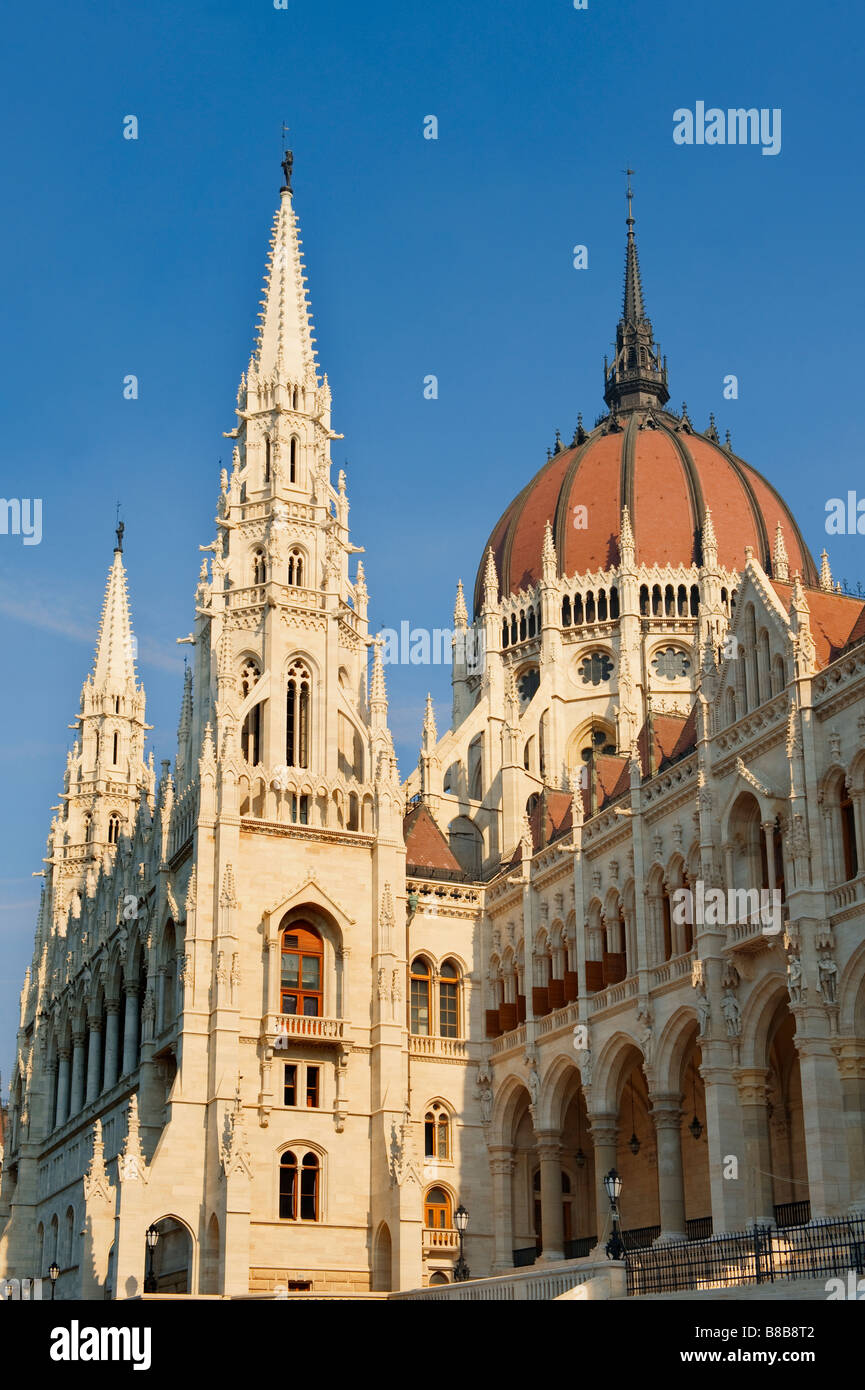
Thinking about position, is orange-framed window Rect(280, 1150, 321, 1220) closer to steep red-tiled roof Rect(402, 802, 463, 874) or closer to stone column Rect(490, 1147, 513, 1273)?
stone column Rect(490, 1147, 513, 1273)

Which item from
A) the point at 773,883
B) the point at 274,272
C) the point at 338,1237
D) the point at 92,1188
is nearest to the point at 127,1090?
the point at 92,1188

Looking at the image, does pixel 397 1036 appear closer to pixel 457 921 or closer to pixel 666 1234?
pixel 457 921

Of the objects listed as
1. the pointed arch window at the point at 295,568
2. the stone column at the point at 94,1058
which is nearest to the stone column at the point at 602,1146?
the pointed arch window at the point at 295,568

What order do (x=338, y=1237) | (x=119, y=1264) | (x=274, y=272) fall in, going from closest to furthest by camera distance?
(x=119, y=1264) → (x=338, y=1237) → (x=274, y=272)

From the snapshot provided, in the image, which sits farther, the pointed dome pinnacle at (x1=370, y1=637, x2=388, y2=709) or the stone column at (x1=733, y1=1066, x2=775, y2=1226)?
the pointed dome pinnacle at (x1=370, y1=637, x2=388, y2=709)

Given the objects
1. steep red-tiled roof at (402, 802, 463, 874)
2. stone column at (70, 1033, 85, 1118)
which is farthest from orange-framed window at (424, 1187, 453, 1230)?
stone column at (70, 1033, 85, 1118)

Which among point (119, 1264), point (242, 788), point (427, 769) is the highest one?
point (427, 769)

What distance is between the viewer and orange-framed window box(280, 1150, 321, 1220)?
1823 inches

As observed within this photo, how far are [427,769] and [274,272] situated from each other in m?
18.2

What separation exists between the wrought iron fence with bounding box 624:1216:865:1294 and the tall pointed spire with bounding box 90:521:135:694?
47024mm

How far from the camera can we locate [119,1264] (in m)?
43.0

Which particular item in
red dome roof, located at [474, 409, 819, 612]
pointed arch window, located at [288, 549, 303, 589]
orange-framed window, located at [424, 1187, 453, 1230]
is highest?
red dome roof, located at [474, 409, 819, 612]

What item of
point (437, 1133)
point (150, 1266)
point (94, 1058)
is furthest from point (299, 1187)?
point (94, 1058)

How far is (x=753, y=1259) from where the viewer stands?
33.3m
